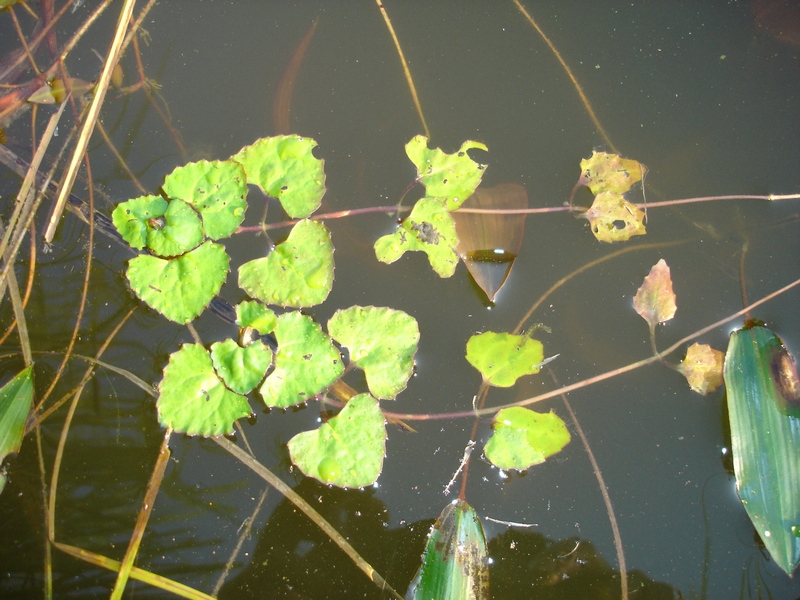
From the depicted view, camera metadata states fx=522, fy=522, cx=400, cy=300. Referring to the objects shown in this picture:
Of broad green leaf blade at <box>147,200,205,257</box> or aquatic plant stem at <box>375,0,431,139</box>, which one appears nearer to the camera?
broad green leaf blade at <box>147,200,205,257</box>

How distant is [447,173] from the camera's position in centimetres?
141

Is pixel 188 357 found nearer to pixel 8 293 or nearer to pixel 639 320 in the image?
pixel 8 293

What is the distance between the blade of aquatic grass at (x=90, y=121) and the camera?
143 centimetres

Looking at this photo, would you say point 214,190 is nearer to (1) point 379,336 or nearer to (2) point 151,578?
(1) point 379,336

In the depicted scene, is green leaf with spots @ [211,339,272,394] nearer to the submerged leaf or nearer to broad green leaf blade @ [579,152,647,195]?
the submerged leaf

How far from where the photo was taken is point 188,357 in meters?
1.27

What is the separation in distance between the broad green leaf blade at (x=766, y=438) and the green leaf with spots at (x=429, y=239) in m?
0.78

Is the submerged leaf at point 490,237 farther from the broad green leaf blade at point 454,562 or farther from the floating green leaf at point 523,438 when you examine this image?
the broad green leaf blade at point 454,562

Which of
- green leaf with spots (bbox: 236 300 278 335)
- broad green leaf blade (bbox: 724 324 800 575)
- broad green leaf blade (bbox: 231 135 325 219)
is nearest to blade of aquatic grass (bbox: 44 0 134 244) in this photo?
broad green leaf blade (bbox: 231 135 325 219)

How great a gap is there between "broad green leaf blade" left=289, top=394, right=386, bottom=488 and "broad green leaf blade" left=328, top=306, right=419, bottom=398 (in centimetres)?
6

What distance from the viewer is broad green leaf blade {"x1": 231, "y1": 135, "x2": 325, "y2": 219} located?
1.36 meters

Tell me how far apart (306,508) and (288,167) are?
2.90ft

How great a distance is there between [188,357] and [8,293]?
589 millimetres

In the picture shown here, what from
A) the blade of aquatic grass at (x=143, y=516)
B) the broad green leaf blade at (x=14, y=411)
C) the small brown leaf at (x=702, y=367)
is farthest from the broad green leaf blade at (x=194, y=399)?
the small brown leaf at (x=702, y=367)
